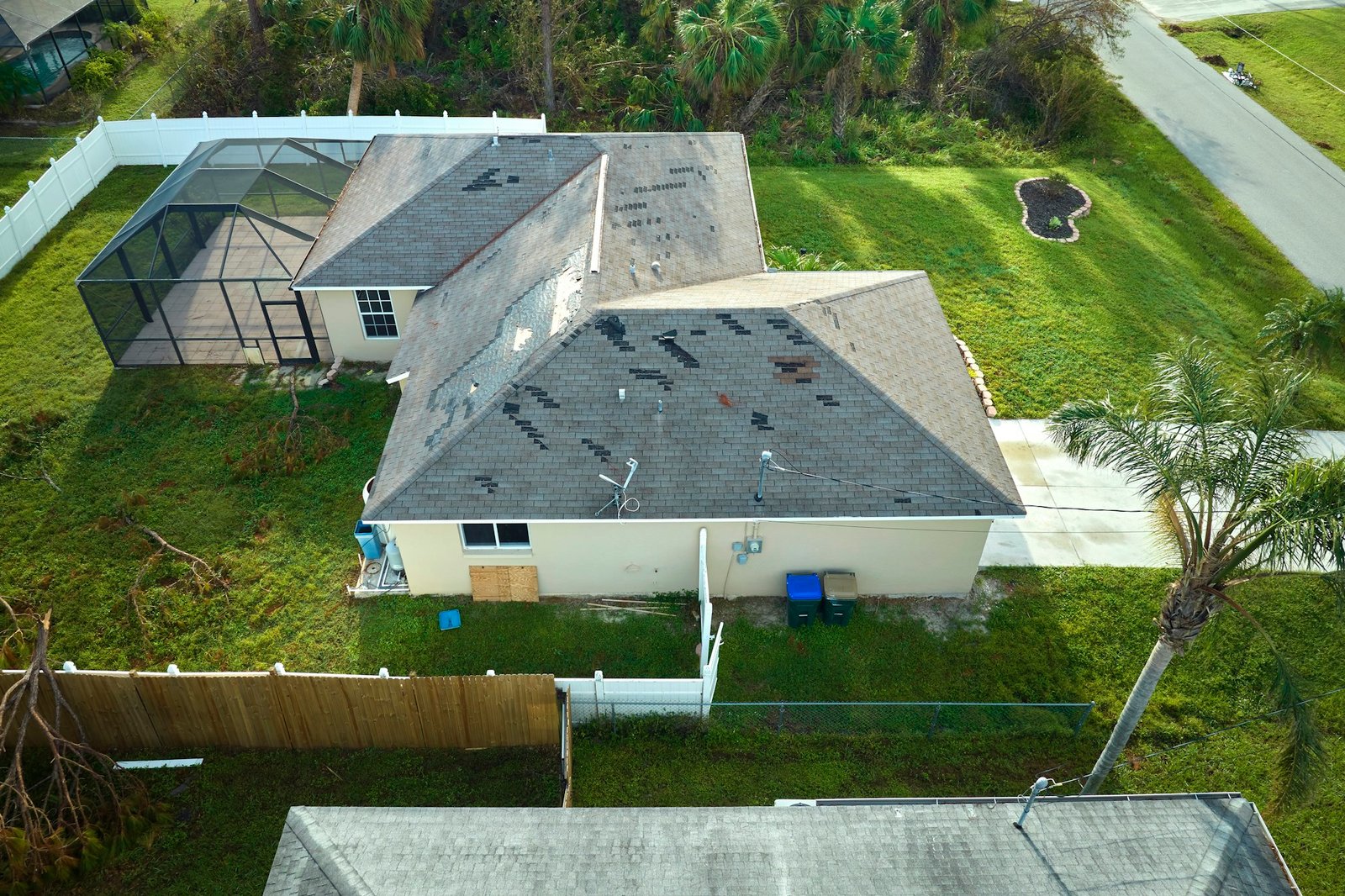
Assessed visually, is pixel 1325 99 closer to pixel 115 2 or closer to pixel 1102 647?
pixel 1102 647

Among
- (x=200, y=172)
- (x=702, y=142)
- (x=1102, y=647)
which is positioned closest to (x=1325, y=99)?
(x=702, y=142)

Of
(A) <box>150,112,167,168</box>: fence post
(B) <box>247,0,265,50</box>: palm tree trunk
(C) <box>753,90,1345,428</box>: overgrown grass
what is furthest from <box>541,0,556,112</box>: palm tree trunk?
(A) <box>150,112,167,168</box>: fence post

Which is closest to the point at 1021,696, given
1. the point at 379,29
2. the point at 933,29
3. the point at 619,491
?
the point at 619,491

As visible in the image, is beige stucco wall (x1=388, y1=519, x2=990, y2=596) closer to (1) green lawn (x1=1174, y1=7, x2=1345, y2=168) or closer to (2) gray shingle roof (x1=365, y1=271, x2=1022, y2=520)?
(2) gray shingle roof (x1=365, y1=271, x2=1022, y2=520)

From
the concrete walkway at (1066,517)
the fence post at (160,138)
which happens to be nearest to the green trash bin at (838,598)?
the concrete walkway at (1066,517)

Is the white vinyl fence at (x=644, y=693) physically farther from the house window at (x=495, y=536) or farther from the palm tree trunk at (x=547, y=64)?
the palm tree trunk at (x=547, y=64)

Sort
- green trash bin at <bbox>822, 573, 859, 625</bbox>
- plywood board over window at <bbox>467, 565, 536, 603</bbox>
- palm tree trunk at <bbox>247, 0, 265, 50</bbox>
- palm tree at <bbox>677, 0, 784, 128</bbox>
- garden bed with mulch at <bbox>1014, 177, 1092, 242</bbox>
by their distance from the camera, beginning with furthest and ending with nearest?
palm tree trunk at <bbox>247, 0, 265, 50</bbox>, garden bed with mulch at <bbox>1014, 177, 1092, 242</bbox>, palm tree at <bbox>677, 0, 784, 128</bbox>, plywood board over window at <bbox>467, 565, 536, 603</bbox>, green trash bin at <bbox>822, 573, 859, 625</bbox>

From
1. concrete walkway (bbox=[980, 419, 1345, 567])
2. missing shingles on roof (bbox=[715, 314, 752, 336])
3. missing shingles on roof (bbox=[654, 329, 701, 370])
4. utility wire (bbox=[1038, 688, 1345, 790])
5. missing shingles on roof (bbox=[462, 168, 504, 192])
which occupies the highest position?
missing shingles on roof (bbox=[462, 168, 504, 192])
